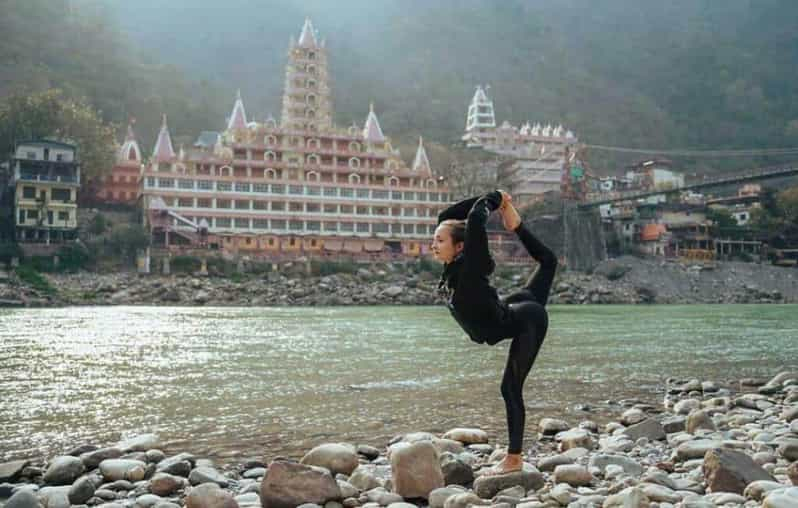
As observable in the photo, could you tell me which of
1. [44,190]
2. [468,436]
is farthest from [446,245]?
[44,190]

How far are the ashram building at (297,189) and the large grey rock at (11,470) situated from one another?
5036 cm

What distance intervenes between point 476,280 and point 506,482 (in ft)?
4.89

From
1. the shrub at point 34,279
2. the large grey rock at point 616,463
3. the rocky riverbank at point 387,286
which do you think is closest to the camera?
the large grey rock at point 616,463

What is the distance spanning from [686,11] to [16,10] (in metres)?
175

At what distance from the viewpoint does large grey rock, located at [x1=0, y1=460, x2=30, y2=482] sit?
16.9 ft

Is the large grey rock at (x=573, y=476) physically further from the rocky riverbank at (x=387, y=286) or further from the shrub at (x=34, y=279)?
the shrub at (x=34, y=279)

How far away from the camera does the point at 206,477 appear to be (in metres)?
5.12

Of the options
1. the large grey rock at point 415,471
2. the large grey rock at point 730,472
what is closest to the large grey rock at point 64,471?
the large grey rock at point 415,471

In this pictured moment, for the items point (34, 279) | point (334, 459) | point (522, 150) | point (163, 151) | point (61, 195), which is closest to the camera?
point (334, 459)

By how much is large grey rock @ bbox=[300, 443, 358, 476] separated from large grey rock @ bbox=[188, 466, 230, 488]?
0.63 meters

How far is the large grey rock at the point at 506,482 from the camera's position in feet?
14.7

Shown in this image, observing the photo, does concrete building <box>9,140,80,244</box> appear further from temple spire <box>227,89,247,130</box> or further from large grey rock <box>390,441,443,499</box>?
large grey rock <box>390,441,443,499</box>

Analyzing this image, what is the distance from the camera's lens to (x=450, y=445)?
6000 mm

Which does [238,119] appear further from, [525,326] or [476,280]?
[476,280]
